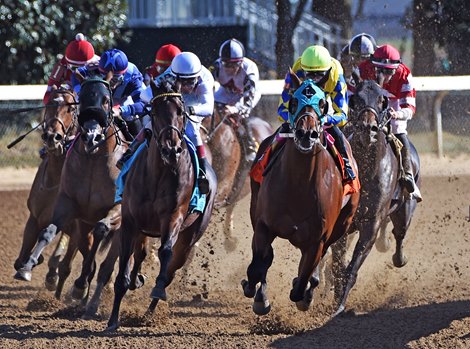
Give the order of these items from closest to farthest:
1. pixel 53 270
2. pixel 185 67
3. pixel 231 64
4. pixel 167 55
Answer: pixel 185 67 < pixel 53 270 < pixel 167 55 < pixel 231 64

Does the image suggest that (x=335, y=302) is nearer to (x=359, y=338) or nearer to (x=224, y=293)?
(x=359, y=338)

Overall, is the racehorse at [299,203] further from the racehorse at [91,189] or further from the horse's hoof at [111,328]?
the racehorse at [91,189]

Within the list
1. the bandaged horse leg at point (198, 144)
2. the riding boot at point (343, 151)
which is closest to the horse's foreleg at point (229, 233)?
the bandaged horse leg at point (198, 144)

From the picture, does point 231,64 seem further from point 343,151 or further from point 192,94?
point 343,151

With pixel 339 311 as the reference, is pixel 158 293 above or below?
above

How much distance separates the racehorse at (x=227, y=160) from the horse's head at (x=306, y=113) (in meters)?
3.27

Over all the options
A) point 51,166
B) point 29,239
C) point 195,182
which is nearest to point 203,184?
point 195,182

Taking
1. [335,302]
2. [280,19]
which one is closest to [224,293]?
[335,302]

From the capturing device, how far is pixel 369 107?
8820mm

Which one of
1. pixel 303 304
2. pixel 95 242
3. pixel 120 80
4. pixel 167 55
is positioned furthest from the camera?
pixel 167 55

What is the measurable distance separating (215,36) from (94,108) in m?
11.8

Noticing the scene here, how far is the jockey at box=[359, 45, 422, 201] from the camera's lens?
9.59 metres

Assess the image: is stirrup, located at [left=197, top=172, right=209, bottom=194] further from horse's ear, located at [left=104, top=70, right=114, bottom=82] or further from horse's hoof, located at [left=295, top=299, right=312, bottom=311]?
horse's ear, located at [left=104, top=70, right=114, bottom=82]

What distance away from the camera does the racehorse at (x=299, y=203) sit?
785 centimetres
